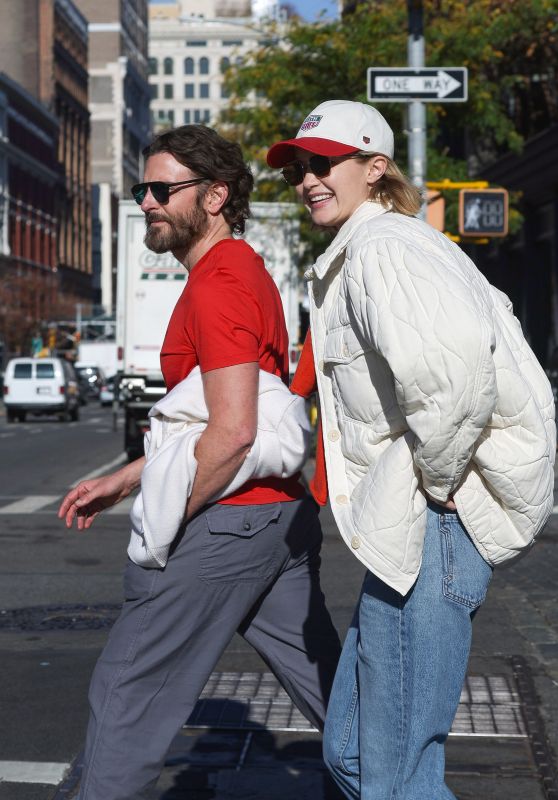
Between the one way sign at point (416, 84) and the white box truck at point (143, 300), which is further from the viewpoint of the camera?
the white box truck at point (143, 300)

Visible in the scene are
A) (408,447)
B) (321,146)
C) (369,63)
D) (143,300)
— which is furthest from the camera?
(369,63)

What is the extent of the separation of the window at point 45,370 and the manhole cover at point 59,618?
1591 inches

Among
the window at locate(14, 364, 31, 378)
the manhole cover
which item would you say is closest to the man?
the manhole cover

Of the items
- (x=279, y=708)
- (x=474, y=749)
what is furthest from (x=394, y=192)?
(x=279, y=708)

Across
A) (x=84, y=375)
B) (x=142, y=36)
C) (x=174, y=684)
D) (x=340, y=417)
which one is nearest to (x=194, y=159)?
(x=340, y=417)

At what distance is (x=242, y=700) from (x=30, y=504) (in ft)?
30.0

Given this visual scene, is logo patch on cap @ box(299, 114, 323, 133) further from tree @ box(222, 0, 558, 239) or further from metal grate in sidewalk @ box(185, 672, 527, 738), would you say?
tree @ box(222, 0, 558, 239)

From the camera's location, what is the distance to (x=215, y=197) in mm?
3773

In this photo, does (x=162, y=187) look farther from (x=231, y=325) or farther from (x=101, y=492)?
(x=101, y=492)

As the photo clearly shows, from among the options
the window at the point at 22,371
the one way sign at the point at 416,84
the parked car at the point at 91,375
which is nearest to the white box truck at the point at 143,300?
the one way sign at the point at 416,84

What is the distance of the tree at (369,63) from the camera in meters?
24.4

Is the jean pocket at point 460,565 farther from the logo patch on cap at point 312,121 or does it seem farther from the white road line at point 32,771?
the white road line at point 32,771

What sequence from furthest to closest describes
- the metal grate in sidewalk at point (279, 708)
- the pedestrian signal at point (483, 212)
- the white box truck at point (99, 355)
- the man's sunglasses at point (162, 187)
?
the white box truck at point (99, 355) → the pedestrian signal at point (483, 212) → the metal grate in sidewalk at point (279, 708) → the man's sunglasses at point (162, 187)

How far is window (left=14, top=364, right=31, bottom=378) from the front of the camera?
48.8 metres
